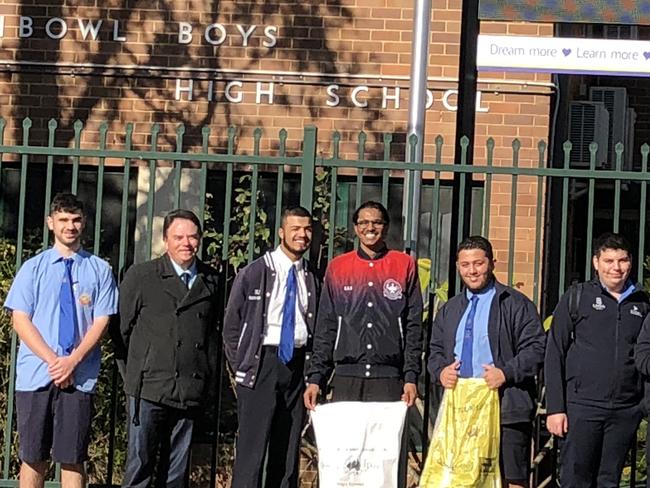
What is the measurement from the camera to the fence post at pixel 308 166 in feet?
23.3

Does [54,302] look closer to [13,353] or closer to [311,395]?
[13,353]

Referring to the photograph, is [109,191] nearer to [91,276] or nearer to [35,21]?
[35,21]

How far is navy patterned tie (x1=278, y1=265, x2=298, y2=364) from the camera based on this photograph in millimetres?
6574

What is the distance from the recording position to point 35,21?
396 inches

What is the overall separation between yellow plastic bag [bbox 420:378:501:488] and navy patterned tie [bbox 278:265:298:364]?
2.81 feet

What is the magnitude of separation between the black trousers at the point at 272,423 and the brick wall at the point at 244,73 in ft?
11.8

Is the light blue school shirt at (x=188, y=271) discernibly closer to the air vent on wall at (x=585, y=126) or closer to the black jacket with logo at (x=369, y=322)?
the black jacket with logo at (x=369, y=322)

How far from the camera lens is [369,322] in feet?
21.3

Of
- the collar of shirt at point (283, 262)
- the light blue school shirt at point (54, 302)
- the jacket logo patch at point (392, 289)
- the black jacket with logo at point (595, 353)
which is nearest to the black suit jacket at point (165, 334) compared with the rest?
the light blue school shirt at point (54, 302)

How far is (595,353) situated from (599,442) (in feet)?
1.45

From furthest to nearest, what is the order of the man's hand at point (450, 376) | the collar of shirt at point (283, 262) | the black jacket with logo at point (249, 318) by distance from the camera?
the collar of shirt at point (283, 262) → the black jacket with logo at point (249, 318) → the man's hand at point (450, 376)

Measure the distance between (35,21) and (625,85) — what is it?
7193 millimetres

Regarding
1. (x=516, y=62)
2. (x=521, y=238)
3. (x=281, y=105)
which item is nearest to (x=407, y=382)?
(x=516, y=62)

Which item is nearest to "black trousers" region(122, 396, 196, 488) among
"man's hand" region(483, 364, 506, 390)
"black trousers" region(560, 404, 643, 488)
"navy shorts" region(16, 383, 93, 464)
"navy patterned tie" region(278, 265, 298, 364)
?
"navy shorts" region(16, 383, 93, 464)
